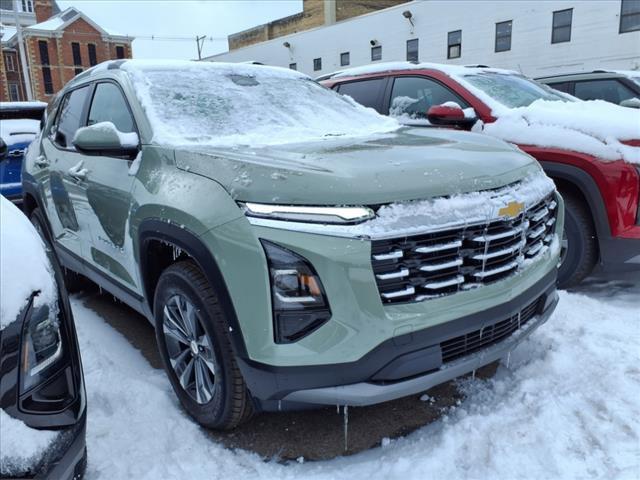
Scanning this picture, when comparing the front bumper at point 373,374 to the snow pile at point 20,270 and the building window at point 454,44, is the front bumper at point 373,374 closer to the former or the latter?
the snow pile at point 20,270

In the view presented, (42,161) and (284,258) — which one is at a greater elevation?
(42,161)

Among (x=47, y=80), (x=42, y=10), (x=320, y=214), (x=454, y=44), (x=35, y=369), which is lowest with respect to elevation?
(x=35, y=369)

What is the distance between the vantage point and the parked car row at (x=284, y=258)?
189 centimetres

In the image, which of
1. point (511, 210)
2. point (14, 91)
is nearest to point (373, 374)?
point (511, 210)

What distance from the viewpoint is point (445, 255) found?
6.80 ft

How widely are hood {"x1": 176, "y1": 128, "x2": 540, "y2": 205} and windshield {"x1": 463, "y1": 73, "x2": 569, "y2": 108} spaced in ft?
7.35

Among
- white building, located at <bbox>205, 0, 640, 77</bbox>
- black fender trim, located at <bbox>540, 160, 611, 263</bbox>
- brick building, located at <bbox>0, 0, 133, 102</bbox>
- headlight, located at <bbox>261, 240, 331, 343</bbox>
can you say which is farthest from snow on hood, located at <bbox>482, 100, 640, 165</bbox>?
brick building, located at <bbox>0, 0, 133, 102</bbox>

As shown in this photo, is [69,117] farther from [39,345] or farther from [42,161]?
[39,345]

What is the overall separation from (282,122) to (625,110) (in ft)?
9.52

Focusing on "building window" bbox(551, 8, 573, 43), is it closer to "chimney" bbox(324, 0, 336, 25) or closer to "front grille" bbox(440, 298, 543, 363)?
"chimney" bbox(324, 0, 336, 25)

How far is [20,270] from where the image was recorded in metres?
1.58

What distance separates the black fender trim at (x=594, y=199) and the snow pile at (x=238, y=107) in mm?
1340

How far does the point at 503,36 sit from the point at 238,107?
2217 cm

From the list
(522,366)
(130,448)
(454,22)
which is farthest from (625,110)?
(454,22)
